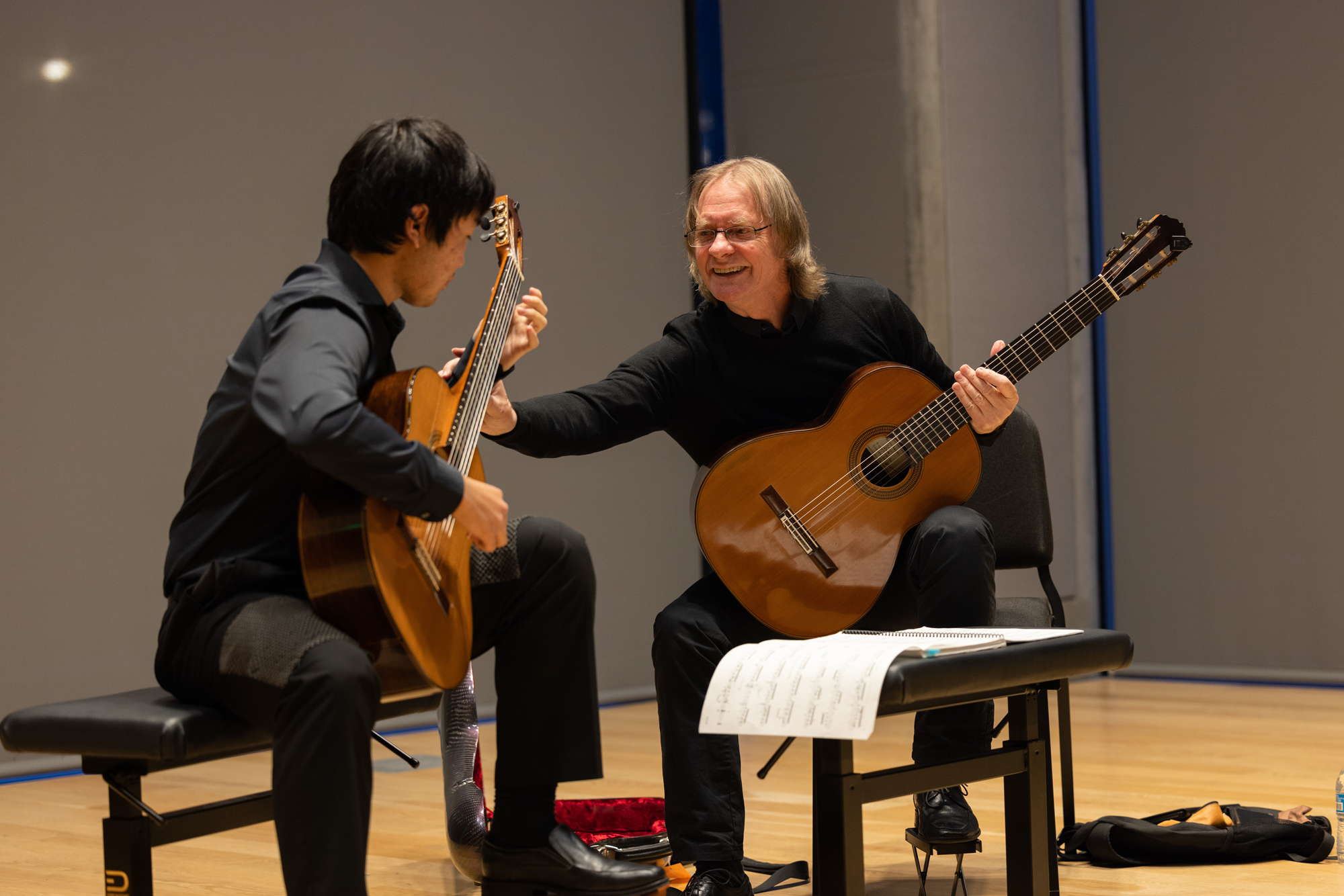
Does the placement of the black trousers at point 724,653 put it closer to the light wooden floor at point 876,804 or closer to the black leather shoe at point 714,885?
the black leather shoe at point 714,885

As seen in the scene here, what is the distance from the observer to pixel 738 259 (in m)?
2.72

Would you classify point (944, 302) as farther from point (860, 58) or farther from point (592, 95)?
point (592, 95)

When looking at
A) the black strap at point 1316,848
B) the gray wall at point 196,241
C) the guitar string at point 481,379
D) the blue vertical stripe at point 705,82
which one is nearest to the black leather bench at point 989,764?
the guitar string at point 481,379

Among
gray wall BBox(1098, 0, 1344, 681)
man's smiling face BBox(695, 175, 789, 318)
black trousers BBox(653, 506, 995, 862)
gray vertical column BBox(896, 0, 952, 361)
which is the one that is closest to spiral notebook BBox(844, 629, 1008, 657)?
black trousers BBox(653, 506, 995, 862)

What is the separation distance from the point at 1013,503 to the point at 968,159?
8.15 feet

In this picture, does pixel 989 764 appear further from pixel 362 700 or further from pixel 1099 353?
pixel 1099 353

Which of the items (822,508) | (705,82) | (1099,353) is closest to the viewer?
(822,508)

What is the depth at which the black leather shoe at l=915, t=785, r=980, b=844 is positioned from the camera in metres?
2.32

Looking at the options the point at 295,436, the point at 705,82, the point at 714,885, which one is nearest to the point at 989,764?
the point at 714,885

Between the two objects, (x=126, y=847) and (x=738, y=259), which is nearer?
(x=126, y=847)

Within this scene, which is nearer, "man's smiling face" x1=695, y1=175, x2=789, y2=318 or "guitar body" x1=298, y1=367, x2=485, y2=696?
"guitar body" x1=298, y1=367, x2=485, y2=696

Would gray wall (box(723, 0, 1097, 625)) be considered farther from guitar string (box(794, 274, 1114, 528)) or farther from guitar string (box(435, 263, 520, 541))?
guitar string (box(435, 263, 520, 541))

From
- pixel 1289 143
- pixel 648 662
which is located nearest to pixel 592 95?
pixel 648 662

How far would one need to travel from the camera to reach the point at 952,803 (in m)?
2.36
